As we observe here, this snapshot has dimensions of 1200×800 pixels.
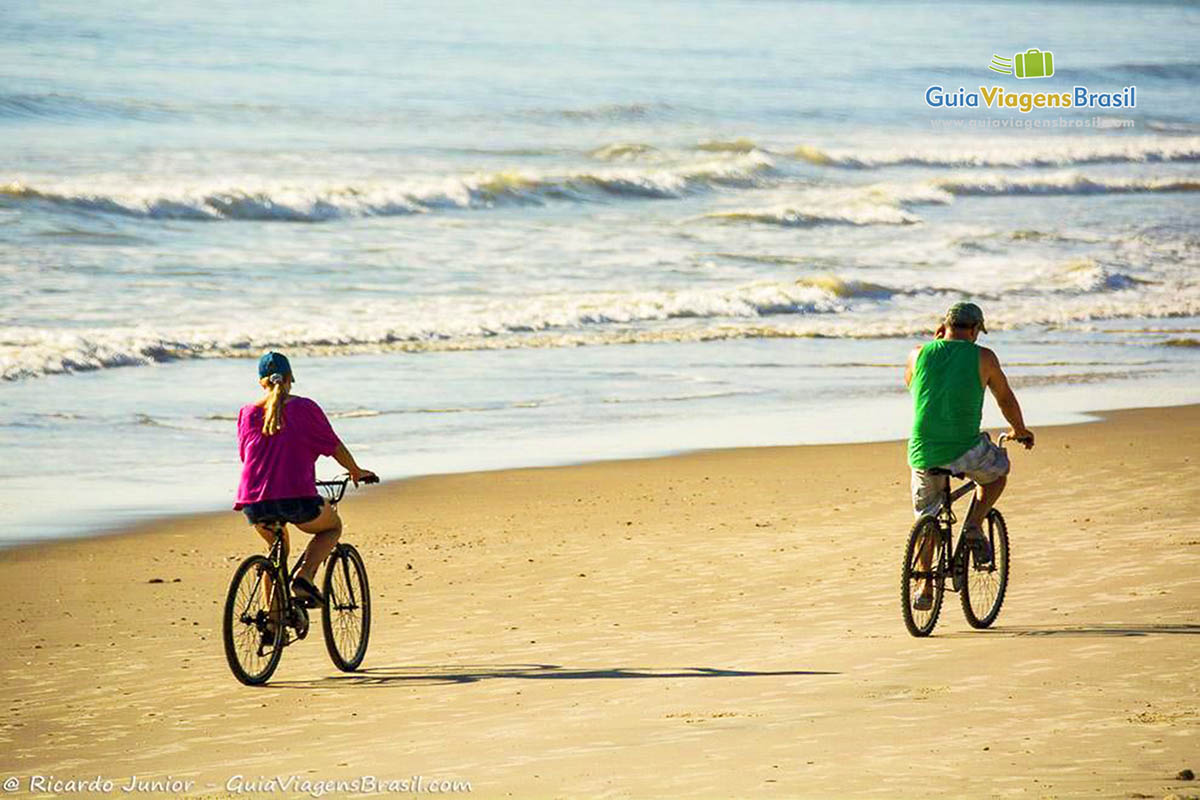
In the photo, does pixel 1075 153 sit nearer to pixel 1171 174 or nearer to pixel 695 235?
pixel 1171 174

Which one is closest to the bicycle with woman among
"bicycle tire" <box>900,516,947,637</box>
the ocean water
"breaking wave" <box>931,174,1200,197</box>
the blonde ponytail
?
the blonde ponytail

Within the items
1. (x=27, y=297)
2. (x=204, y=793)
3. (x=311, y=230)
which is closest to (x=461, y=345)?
(x=27, y=297)

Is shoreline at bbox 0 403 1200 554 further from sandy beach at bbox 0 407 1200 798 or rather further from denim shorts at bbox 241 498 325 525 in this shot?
denim shorts at bbox 241 498 325 525

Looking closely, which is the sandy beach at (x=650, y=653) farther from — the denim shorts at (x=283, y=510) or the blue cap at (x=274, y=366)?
the blue cap at (x=274, y=366)

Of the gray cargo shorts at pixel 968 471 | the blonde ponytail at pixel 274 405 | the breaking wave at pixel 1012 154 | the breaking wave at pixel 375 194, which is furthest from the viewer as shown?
the breaking wave at pixel 1012 154

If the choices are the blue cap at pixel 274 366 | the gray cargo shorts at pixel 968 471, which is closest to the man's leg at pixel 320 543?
the blue cap at pixel 274 366

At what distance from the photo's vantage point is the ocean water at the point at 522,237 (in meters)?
15.3

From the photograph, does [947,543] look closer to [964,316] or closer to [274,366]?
[964,316]

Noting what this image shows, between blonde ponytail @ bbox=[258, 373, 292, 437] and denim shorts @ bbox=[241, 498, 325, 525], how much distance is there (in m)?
0.28

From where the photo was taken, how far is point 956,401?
7.49 metres

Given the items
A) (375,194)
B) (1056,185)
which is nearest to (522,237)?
(375,194)

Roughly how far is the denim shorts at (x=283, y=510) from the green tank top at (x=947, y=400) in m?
2.67

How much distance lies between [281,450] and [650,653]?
1829mm

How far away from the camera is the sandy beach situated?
5586mm
